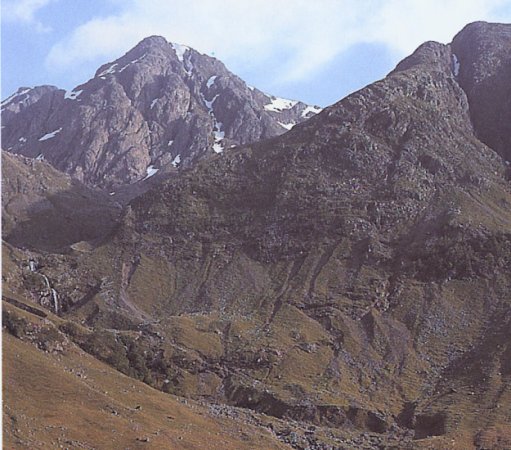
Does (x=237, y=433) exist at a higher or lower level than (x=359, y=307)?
lower

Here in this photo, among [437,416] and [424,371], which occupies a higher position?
[424,371]

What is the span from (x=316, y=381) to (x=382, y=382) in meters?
17.7

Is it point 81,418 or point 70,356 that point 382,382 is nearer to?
point 70,356

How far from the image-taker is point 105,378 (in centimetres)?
11844

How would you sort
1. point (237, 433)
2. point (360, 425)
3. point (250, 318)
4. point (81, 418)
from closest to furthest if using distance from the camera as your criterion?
point (81, 418) → point (237, 433) → point (360, 425) → point (250, 318)

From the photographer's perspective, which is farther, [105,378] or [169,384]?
[169,384]

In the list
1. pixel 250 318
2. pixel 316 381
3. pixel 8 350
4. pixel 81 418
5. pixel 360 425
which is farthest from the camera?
pixel 250 318

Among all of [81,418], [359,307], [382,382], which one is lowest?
[81,418]

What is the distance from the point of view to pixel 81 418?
87.1 metres

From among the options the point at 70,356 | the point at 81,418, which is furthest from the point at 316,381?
the point at 81,418

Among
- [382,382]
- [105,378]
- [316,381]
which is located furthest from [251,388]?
[105,378]

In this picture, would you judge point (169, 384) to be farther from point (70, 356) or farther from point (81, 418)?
point (81, 418)

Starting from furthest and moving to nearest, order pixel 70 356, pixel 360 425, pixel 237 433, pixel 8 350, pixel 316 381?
pixel 316 381 < pixel 360 425 < pixel 70 356 < pixel 237 433 < pixel 8 350

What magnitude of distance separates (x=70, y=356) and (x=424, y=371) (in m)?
92.4
